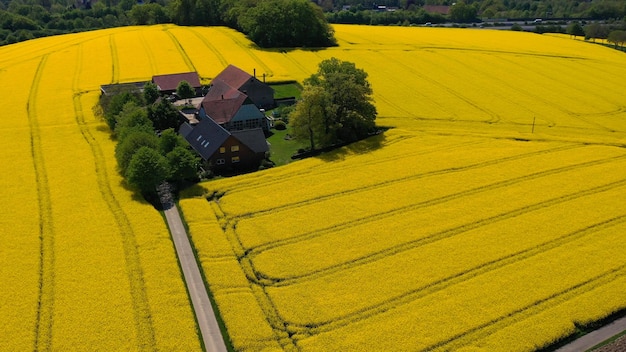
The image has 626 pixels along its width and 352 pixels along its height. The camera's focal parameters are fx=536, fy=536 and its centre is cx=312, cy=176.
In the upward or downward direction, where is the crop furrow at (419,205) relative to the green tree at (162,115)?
downward

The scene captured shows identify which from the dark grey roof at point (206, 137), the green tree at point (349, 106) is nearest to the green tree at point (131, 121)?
the dark grey roof at point (206, 137)

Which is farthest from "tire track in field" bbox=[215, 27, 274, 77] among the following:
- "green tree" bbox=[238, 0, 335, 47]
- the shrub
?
the shrub

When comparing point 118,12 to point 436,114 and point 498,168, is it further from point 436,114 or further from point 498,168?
point 498,168

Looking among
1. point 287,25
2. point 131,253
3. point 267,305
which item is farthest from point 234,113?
point 287,25

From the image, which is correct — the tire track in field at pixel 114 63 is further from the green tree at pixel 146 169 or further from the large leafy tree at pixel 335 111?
the green tree at pixel 146 169

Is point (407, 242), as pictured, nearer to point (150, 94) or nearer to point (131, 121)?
point (131, 121)

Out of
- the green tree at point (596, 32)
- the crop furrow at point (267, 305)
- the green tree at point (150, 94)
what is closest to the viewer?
the crop furrow at point (267, 305)

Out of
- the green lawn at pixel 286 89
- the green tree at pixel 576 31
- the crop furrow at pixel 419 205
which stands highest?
the green tree at pixel 576 31
